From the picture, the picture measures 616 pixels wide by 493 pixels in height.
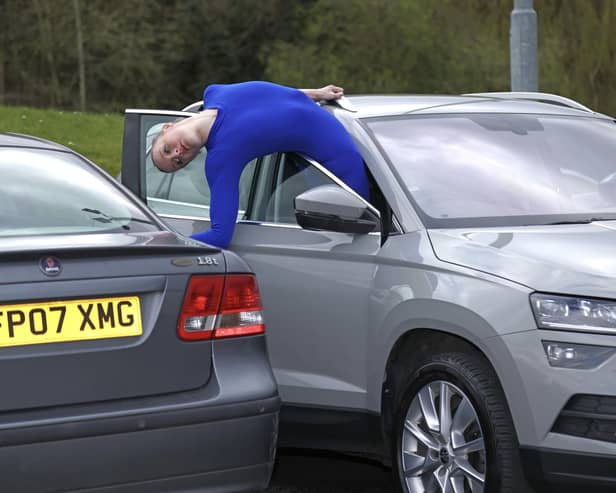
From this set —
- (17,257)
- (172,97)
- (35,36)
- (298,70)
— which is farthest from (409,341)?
(172,97)

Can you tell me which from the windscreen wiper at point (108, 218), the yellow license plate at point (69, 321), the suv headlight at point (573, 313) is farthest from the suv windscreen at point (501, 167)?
the yellow license plate at point (69, 321)

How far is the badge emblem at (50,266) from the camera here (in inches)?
157

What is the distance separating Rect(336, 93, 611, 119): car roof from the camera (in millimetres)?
6055

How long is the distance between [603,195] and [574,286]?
131cm

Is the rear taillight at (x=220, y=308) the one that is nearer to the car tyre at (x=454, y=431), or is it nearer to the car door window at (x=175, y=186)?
the car tyre at (x=454, y=431)

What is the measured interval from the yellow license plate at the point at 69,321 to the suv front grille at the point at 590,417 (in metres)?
1.41

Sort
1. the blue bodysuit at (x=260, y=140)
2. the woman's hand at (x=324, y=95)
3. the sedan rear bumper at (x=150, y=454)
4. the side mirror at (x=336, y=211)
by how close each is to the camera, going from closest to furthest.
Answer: the sedan rear bumper at (x=150, y=454)
the side mirror at (x=336, y=211)
the blue bodysuit at (x=260, y=140)
the woman's hand at (x=324, y=95)

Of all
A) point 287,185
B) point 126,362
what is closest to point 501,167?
point 287,185

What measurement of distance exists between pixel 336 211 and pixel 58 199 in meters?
1.13

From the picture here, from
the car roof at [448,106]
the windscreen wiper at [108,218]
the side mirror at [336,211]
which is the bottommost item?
the windscreen wiper at [108,218]

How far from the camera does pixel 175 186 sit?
665cm

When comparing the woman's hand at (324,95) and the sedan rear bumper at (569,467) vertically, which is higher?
the woman's hand at (324,95)

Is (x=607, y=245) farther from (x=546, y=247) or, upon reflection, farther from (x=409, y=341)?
(x=409, y=341)

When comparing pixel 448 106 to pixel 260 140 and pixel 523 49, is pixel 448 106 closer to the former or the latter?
pixel 260 140
